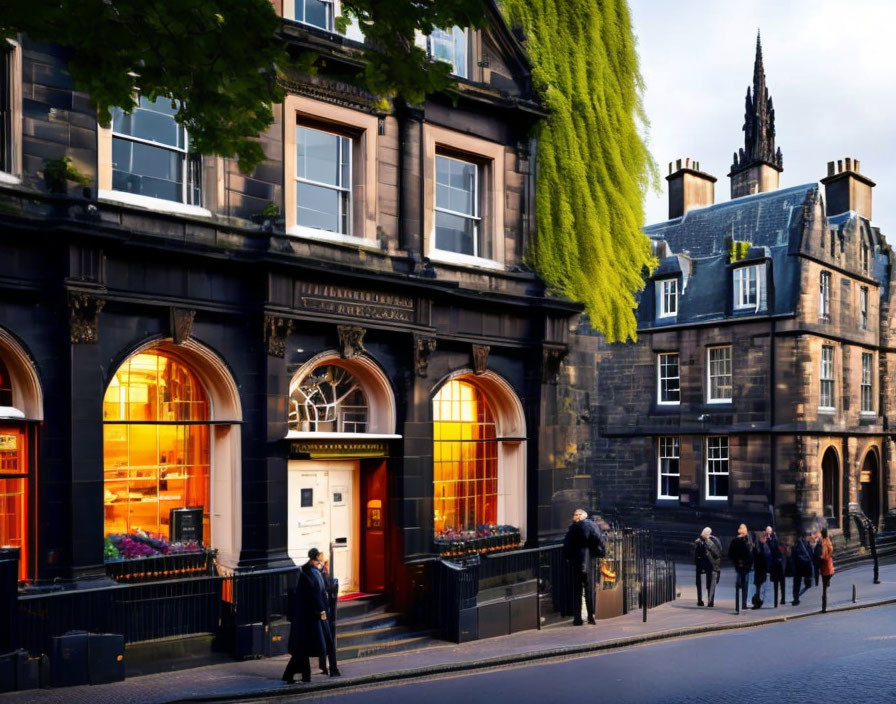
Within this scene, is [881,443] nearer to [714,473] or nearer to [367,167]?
[714,473]

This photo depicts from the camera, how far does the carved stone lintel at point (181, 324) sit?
13.9 m

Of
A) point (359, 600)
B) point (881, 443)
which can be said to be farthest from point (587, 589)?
point (881, 443)

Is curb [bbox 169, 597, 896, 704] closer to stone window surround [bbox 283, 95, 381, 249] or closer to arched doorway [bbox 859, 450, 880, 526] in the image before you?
stone window surround [bbox 283, 95, 381, 249]

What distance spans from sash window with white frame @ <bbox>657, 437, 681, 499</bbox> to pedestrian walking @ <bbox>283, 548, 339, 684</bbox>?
1065 inches

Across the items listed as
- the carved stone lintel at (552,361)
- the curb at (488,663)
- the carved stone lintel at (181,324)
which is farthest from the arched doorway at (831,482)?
the carved stone lintel at (181,324)

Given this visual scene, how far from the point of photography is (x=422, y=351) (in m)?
16.8

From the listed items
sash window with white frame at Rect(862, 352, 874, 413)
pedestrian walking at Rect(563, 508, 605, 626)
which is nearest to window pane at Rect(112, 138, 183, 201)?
pedestrian walking at Rect(563, 508, 605, 626)

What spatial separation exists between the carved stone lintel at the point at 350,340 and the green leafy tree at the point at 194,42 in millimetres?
6607

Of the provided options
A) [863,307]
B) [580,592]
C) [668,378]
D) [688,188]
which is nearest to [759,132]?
[688,188]

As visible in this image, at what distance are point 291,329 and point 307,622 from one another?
15.0 ft

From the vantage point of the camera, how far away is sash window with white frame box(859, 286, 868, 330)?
38531 millimetres

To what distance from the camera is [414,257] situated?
16953 millimetres

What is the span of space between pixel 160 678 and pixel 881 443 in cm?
3428

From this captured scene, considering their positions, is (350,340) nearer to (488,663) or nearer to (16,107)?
(488,663)
